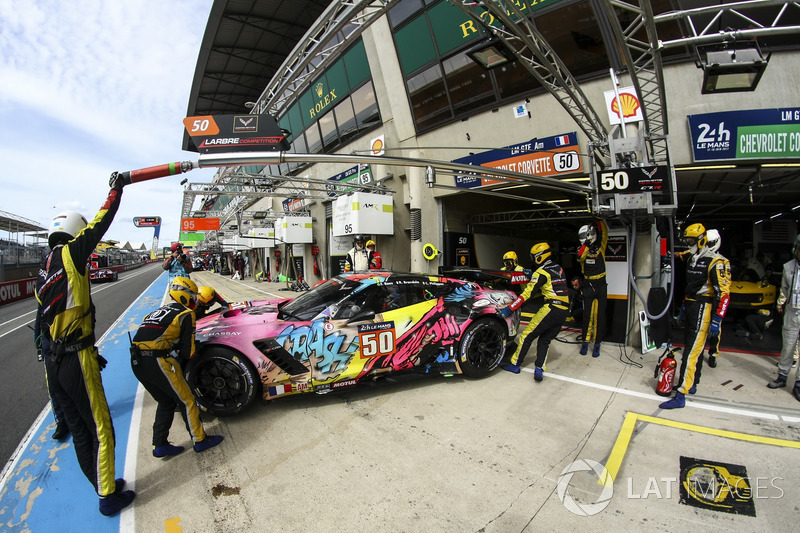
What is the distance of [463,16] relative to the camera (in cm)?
761

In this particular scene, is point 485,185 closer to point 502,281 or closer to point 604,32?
point 502,281

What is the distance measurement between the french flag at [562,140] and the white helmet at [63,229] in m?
6.91

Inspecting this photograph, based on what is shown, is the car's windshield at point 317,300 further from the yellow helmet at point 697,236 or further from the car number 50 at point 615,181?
the yellow helmet at point 697,236

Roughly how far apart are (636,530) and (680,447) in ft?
4.03

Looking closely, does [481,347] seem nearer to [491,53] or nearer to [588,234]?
[588,234]

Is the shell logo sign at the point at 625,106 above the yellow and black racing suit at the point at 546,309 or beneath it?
above

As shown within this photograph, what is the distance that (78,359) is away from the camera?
2.26m

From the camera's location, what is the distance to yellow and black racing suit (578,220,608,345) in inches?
208

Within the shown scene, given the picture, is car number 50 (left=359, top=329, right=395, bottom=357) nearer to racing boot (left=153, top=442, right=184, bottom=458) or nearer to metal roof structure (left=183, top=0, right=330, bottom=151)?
racing boot (left=153, top=442, right=184, bottom=458)

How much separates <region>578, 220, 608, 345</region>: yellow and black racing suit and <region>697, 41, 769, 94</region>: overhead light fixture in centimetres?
223

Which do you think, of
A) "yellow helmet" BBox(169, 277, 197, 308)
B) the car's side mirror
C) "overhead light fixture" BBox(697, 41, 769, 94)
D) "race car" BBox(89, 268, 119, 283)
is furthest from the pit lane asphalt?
"race car" BBox(89, 268, 119, 283)

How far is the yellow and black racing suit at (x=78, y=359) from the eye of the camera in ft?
7.29

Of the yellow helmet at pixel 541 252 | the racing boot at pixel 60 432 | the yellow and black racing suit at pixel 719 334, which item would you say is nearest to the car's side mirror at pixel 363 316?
the yellow helmet at pixel 541 252

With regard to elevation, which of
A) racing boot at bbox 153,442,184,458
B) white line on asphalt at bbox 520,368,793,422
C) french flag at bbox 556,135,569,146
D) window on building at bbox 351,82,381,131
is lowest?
white line on asphalt at bbox 520,368,793,422
